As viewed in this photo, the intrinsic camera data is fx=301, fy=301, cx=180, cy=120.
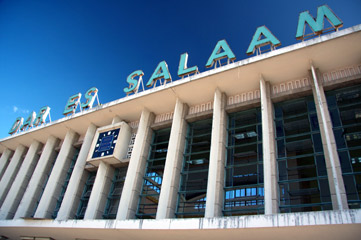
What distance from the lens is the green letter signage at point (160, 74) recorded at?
2465 cm

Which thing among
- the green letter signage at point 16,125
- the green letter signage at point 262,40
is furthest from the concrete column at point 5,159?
the green letter signage at point 262,40

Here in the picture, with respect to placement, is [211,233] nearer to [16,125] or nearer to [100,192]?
[100,192]

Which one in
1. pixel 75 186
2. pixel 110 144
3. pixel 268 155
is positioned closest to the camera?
pixel 268 155

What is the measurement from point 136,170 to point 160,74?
8176mm

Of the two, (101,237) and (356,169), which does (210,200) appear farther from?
(356,169)

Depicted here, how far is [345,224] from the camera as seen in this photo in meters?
12.1

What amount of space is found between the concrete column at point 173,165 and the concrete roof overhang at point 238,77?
5.39 feet

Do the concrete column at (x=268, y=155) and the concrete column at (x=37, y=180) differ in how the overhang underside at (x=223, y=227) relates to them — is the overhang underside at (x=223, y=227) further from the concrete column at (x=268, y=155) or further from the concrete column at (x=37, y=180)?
the concrete column at (x=37, y=180)

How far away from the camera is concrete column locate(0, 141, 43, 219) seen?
28688mm

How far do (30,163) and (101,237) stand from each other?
620 inches

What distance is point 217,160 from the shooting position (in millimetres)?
19641

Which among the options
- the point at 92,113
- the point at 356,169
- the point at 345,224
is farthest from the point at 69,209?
the point at 356,169

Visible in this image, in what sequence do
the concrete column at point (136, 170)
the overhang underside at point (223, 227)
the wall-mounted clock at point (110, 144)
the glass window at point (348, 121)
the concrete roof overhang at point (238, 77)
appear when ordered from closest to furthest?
the overhang underside at point (223, 227) → the concrete roof overhang at point (238, 77) → the glass window at point (348, 121) → the concrete column at point (136, 170) → the wall-mounted clock at point (110, 144)

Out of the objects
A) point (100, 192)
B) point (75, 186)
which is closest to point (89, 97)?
A: point (75, 186)
